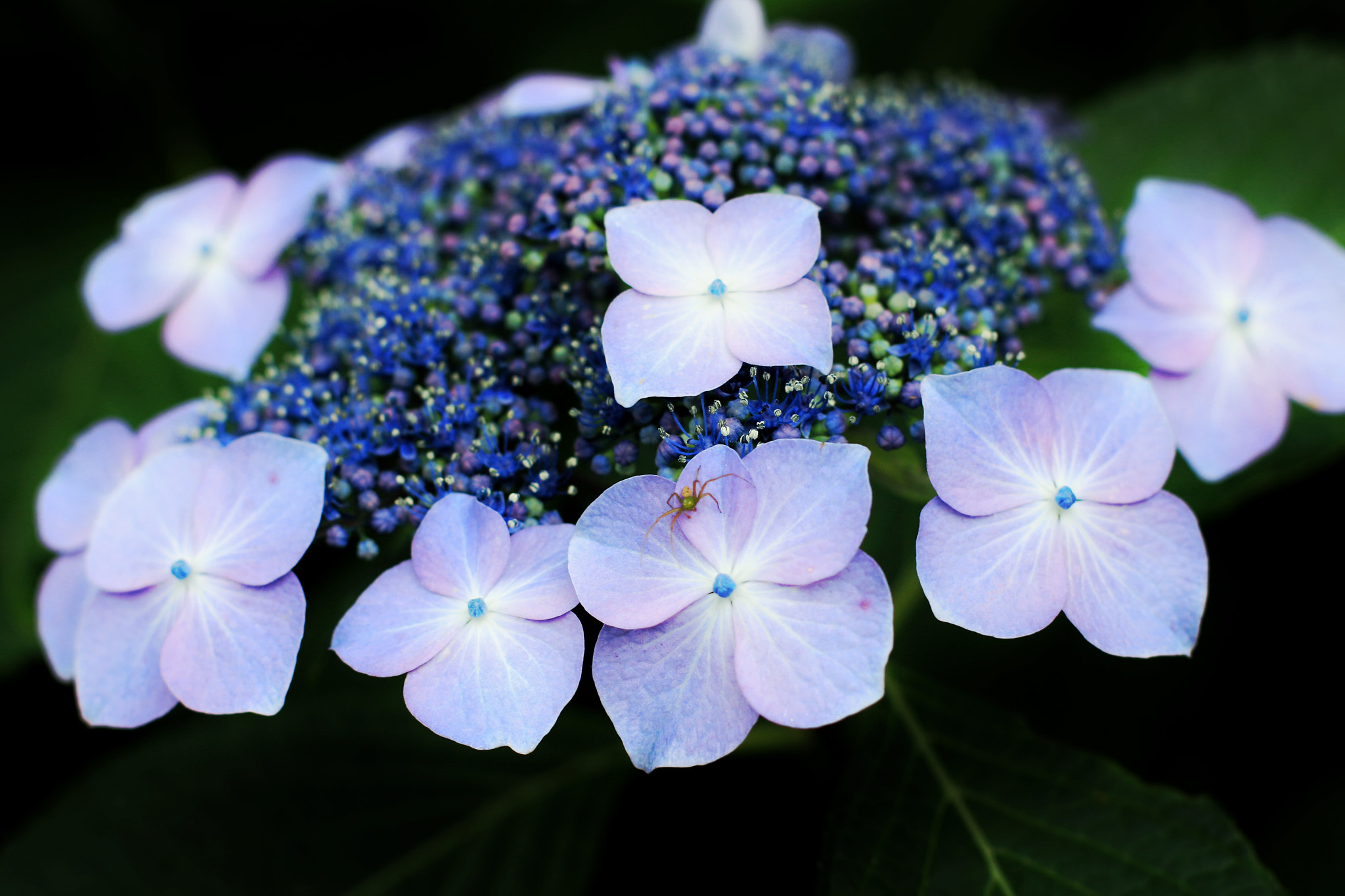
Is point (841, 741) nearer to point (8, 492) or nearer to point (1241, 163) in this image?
point (1241, 163)

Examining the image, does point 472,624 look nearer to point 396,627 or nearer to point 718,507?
point 396,627

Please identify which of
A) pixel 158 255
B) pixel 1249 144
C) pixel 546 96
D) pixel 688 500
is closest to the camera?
pixel 688 500

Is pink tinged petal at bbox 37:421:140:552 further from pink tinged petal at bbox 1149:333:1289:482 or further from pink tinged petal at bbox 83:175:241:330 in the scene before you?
pink tinged petal at bbox 1149:333:1289:482

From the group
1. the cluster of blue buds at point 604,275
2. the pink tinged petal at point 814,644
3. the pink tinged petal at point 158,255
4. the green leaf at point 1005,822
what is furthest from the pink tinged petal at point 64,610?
the green leaf at point 1005,822

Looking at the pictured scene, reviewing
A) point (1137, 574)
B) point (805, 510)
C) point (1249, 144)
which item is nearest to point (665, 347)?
point (805, 510)

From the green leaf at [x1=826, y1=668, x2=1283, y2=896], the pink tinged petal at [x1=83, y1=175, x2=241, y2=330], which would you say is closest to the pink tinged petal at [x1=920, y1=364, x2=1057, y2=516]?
the green leaf at [x1=826, y1=668, x2=1283, y2=896]

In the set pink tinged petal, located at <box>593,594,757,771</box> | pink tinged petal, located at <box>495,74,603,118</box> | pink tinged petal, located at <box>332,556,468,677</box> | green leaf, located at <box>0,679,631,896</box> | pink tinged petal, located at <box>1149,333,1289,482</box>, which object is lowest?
green leaf, located at <box>0,679,631,896</box>
